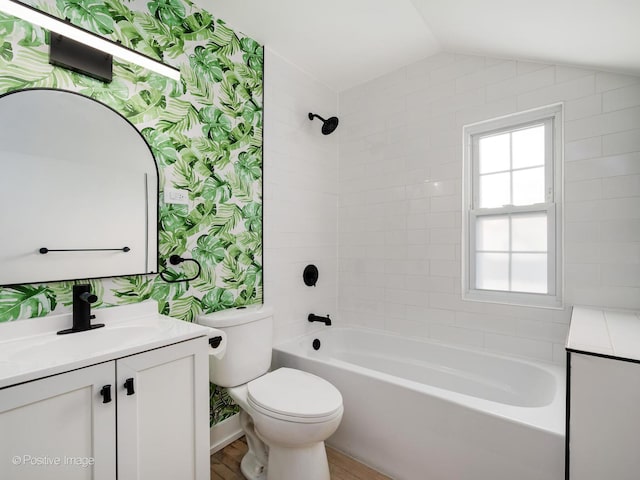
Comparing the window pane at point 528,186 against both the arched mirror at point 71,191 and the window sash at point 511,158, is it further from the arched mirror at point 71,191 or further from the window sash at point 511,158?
the arched mirror at point 71,191

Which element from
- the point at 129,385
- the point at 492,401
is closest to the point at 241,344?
the point at 129,385

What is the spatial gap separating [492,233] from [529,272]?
1.11ft

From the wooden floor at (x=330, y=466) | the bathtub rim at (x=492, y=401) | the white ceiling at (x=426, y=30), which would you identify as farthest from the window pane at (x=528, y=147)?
the wooden floor at (x=330, y=466)

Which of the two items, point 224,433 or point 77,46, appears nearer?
point 77,46

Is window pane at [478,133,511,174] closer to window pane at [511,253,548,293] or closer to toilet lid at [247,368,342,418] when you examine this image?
window pane at [511,253,548,293]

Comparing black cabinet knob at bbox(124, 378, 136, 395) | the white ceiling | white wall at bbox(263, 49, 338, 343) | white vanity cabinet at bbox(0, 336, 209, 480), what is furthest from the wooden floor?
the white ceiling

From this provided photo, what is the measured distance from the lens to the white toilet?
4.63ft

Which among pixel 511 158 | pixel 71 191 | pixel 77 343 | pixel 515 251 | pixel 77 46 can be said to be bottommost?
pixel 77 343

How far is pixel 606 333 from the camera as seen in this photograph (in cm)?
127

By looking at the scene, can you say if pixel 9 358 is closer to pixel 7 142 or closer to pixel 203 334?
pixel 203 334

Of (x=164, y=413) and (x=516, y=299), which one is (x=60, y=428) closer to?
(x=164, y=413)

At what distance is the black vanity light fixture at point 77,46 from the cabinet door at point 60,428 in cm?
127

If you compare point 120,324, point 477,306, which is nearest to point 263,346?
point 120,324

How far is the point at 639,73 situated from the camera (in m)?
1.61
